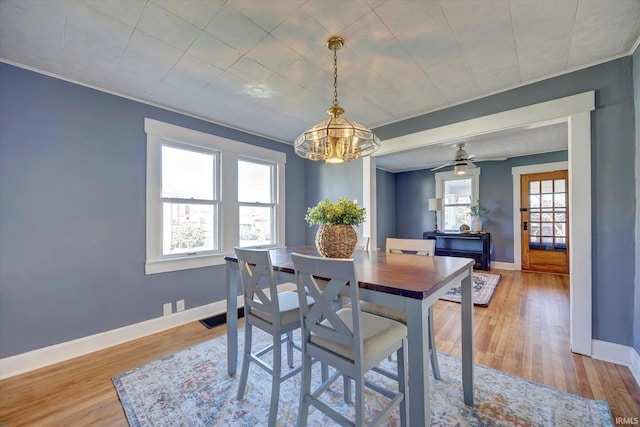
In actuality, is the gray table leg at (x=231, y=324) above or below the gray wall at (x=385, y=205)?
below

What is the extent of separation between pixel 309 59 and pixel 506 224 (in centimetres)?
564

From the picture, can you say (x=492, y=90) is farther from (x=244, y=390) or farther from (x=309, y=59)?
(x=244, y=390)

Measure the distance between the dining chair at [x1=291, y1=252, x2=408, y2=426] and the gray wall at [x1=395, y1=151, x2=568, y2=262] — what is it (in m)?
5.50

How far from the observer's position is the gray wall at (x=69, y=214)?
2.05 meters

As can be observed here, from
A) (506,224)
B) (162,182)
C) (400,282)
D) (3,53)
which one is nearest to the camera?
(400,282)

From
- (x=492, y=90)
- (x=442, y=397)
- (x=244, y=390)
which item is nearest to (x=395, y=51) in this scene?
(x=492, y=90)

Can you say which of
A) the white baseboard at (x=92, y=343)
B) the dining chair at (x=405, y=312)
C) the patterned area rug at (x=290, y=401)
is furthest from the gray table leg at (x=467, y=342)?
the white baseboard at (x=92, y=343)

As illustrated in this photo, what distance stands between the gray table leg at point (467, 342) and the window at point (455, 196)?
504cm

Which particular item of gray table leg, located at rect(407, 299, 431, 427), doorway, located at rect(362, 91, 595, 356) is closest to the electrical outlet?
gray table leg, located at rect(407, 299, 431, 427)

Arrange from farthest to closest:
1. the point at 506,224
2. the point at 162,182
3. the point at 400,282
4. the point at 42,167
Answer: the point at 506,224, the point at 162,182, the point at 42,167, the point at 400,282

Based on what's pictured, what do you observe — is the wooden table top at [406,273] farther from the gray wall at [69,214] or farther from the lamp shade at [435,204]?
the lamp shade at [435,204]

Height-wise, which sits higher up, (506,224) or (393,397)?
(506,224)

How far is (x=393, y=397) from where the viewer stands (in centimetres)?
133

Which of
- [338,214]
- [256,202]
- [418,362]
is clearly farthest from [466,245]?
[418,362]
